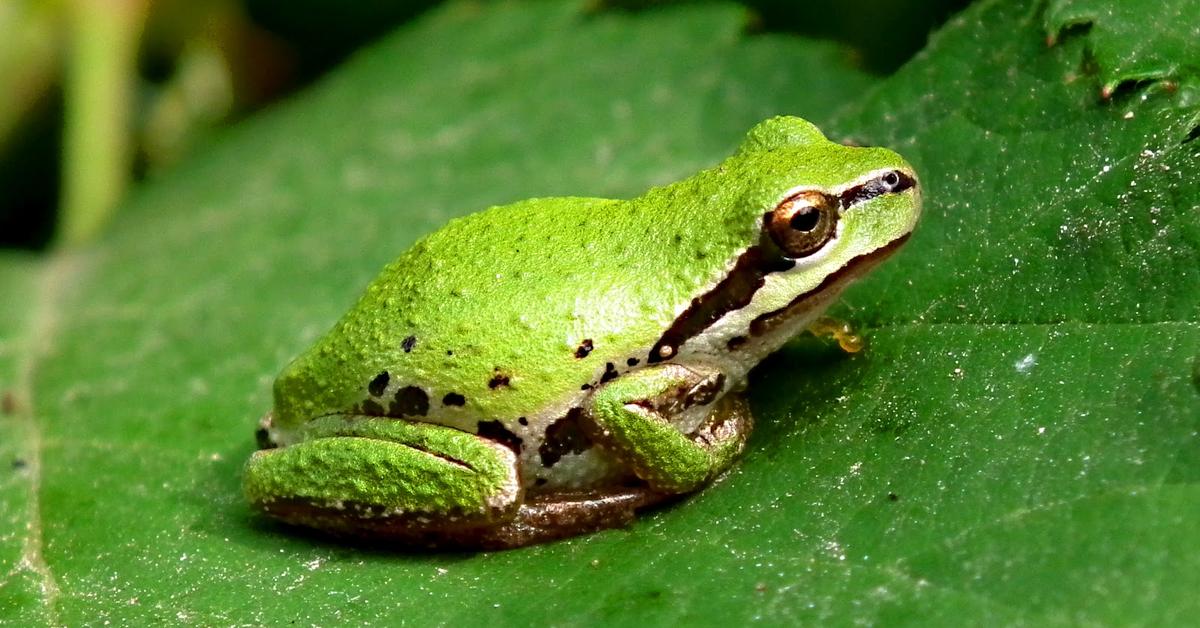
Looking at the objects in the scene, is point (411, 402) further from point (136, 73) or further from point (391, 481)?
point (136, 73)

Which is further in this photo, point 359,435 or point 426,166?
point 426,166

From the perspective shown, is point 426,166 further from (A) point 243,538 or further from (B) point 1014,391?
(B) point 1014,391

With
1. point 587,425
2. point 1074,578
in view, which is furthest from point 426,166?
point 1074,578

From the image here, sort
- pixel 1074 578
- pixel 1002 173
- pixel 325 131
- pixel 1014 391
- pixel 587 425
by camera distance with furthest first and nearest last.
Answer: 1. pixel 325 131
2. pixel 1002 173
3. pixel 587 425
4. pixel 1014 391
5. pixel 1074 578

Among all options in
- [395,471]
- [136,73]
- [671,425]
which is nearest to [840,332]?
[671,425]

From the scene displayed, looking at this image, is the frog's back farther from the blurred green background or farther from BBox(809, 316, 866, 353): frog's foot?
the blurred green background

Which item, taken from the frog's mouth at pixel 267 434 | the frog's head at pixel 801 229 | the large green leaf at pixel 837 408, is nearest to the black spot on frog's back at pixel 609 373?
the frog's head at pixel 801 229
